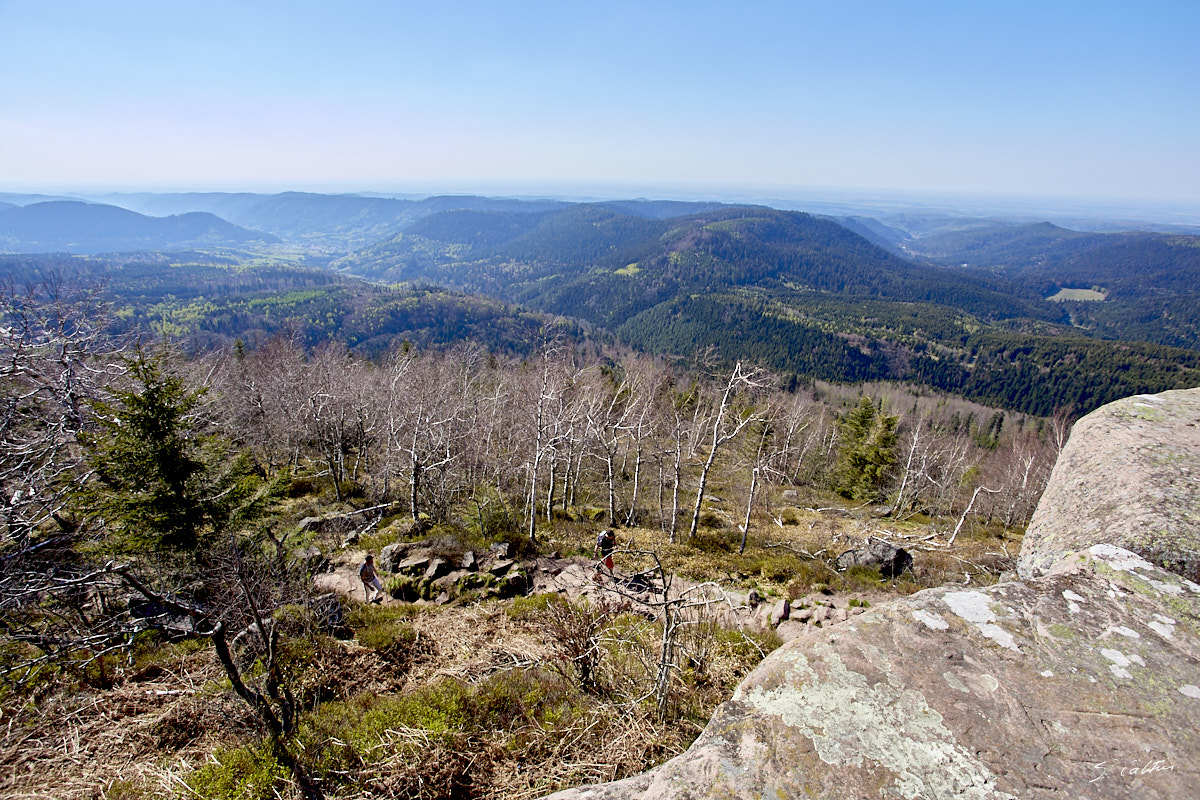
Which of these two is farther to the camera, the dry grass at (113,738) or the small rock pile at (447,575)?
the small rock pile at (447,575)

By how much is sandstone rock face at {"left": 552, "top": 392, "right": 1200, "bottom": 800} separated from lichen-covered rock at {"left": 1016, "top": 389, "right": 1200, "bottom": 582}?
0.24 feet

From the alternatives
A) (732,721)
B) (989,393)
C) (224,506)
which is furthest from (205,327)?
(989,393)

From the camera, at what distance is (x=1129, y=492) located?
3668 millimetres

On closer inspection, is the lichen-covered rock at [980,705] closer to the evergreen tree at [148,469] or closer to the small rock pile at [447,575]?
the small rock pile at [447,575]

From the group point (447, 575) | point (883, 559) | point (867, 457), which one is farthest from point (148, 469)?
point (867, 457)

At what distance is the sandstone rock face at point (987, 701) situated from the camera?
194cm

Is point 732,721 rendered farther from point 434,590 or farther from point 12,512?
point 434,590

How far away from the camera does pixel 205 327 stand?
147625 millimetres

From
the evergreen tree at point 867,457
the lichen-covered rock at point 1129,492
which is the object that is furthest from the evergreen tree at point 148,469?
the evergreen tree at point 867,457

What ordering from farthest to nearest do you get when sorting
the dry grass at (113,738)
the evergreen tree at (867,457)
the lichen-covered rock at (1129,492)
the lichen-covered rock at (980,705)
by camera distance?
the evergreen tree at (867,457) < the dry grass at (113,738) < the lichen-covered rock at (1129,492) < the lichen-covered rock at (980,705)

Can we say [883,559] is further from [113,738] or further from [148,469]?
[148,469]

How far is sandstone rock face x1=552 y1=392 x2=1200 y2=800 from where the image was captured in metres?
1.94

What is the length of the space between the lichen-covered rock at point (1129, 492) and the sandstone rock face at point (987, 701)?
73mm

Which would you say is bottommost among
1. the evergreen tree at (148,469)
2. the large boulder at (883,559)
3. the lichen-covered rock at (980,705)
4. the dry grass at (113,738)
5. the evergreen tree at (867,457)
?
the evergreen tree at (867,457)
